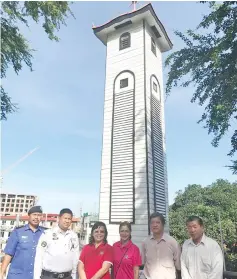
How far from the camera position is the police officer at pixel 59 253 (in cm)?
307

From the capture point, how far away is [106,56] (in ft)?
44.0

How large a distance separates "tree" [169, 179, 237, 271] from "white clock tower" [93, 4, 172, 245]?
27.4ft

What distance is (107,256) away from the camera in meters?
3.08

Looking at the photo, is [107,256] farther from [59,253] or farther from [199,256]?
[199,256]

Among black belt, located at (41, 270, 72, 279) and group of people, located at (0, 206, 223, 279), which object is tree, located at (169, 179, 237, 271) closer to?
group of people, located at (0, 206, 223, 279)

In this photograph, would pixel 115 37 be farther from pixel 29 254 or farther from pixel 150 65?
pixel 29 254

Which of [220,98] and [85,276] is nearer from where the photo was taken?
[85,276]

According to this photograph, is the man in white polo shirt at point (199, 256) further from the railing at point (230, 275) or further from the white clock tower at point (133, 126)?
the white clock tower at point (133, 126)

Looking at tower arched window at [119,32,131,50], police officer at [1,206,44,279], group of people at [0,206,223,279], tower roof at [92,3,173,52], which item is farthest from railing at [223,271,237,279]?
tower roof at [92,3,173,52]

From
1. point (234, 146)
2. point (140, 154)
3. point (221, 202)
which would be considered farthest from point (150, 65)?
point (221, 202)

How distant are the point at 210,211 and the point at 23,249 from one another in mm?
21452

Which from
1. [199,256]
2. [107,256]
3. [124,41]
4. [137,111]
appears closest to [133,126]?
[137,111]

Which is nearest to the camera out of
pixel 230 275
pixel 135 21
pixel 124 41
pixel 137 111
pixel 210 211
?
pixel 230 275

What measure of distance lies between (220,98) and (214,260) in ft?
16.5
